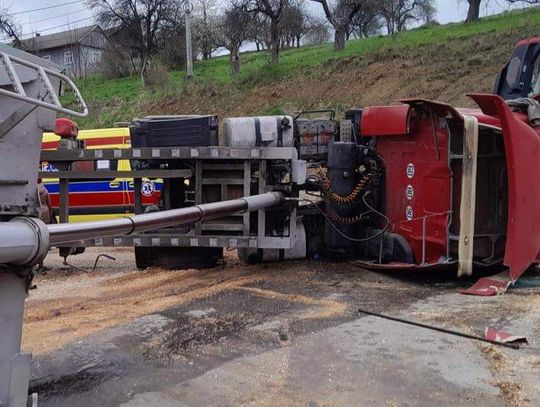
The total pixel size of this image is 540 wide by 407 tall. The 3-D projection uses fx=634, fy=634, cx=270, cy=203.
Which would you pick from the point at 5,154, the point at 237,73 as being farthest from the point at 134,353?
the point at 237,73

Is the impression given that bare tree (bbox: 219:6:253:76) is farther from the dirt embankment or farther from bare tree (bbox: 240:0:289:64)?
the dirt embankment

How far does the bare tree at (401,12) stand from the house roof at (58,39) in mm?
21481

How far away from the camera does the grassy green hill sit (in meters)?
23.3

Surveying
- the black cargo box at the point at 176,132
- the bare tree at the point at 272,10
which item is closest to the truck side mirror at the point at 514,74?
the black cargo box at the point at 176,132

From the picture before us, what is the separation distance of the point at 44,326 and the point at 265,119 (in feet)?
10.5

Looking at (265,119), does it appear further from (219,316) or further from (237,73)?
(237,73)

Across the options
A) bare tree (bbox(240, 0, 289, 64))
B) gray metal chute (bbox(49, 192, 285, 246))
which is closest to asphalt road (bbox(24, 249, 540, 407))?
gray metal chute (bbox(49, 192, 285, 246))

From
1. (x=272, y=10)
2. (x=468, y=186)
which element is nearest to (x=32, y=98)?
(x=468, y=186)

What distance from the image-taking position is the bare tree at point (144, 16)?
46.1 metres

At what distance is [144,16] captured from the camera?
46.7 meters

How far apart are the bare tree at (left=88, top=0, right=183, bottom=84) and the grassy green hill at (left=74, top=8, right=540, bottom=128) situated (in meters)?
9.35

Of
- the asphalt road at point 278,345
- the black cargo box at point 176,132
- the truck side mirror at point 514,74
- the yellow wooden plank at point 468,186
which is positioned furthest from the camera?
the truck side mirror at point 514,74

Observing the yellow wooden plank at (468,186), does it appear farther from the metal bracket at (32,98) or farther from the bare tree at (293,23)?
the bare tree at (293,23)

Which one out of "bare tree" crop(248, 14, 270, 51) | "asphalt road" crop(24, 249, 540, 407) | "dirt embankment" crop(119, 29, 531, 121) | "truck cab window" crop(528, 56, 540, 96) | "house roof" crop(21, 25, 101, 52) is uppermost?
"house roof" crop(21, 25, 101, 52)
